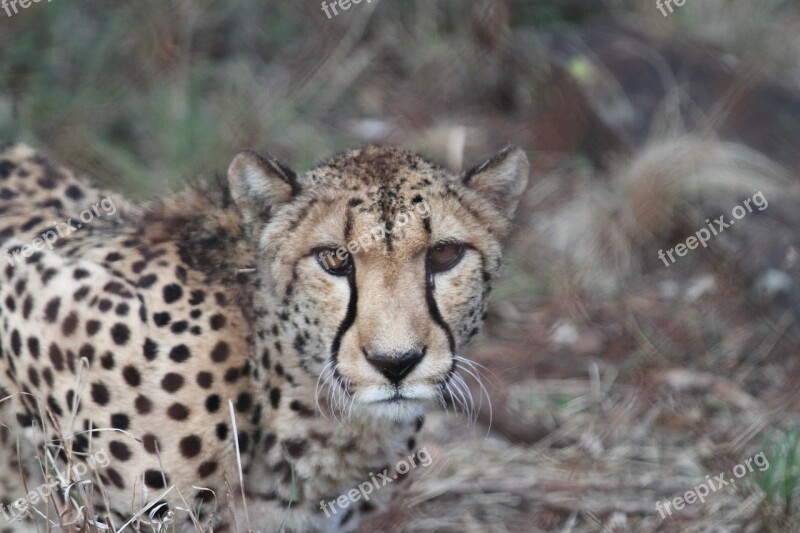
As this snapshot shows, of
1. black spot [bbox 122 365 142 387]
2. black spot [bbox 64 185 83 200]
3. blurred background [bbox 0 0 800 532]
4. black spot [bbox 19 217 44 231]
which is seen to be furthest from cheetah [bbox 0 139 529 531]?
blurred background [bbox 0 0 800 532]

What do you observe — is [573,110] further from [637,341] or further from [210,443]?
[210,443]

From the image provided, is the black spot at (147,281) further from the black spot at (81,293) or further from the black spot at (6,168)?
the black spot at (6,168)

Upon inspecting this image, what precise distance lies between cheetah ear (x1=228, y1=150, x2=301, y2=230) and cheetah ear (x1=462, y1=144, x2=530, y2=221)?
0.50 metres

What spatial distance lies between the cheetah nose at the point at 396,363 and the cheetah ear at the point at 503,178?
24.7 inches

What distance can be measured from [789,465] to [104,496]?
202cm

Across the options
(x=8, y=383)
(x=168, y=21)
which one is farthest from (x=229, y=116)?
(x=8, y=383)

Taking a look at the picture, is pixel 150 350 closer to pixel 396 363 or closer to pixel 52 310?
pixel 52 310

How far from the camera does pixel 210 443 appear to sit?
304cm

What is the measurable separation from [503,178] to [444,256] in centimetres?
39

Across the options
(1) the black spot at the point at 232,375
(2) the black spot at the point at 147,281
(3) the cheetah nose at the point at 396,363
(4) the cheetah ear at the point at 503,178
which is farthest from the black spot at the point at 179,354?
(4) the cheetah ear at the point at 503,178

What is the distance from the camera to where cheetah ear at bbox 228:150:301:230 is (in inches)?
118

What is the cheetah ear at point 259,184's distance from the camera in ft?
9.85

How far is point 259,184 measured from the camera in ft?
10.0

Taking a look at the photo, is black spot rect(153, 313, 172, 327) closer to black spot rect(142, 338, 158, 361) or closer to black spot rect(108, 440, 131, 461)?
black spot rect(142, 338, 158, 361)
